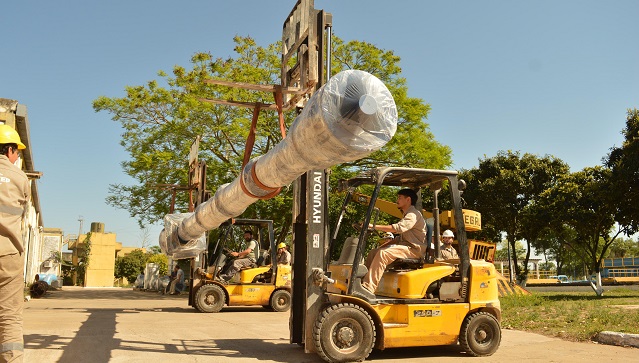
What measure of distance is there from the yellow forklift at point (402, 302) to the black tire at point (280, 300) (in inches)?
349

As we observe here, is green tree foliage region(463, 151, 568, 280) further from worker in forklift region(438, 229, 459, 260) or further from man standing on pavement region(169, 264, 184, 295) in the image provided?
worker in forklift region(438, 229, 459, 260)

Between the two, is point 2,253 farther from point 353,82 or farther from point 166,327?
point 166,327

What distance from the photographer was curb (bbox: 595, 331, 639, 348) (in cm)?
880

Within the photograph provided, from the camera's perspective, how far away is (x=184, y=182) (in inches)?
994

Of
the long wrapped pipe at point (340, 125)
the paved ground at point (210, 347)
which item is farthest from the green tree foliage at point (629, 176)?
the long wrapped pipe at point (340, 125)

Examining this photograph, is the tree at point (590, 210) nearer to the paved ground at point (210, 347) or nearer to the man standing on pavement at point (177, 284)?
the paved ground at point (210, 347)

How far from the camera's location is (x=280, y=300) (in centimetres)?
1731

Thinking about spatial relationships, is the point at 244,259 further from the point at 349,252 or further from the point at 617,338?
the point at 617,338

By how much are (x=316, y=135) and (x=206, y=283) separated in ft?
42.3

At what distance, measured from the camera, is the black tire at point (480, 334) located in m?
8.18

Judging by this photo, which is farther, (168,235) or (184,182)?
(184,182)

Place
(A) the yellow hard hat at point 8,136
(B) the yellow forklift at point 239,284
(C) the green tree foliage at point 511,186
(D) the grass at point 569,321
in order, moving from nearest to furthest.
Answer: (A) the yellow hard hat at point 8,136
(D) the grass at point 569,321
(B) the yellow forklift at point 239,284
(C) the green tree foliage at point 511,186

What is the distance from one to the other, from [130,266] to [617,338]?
203ft

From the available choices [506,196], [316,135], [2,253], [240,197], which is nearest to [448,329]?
[240,197]
